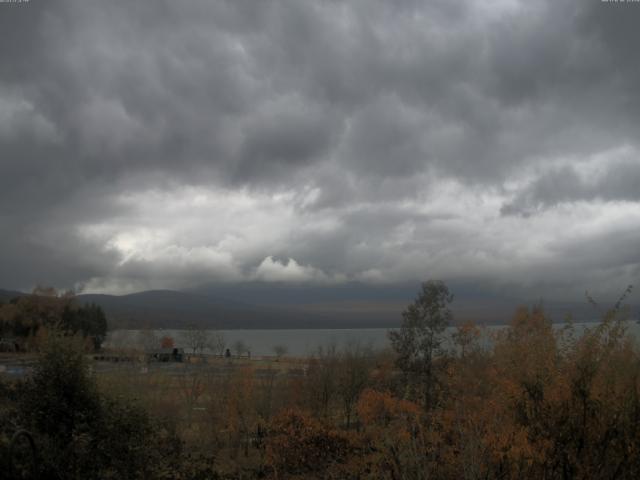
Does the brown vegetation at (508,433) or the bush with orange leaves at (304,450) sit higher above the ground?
the brown vegetation at (508,433)

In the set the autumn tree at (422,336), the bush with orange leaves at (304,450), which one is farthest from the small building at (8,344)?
the bush with orange leaves at (304,450)

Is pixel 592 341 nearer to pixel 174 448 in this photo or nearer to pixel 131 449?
pixel 131 449

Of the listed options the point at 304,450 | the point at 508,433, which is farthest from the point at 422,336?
the point at 508,433

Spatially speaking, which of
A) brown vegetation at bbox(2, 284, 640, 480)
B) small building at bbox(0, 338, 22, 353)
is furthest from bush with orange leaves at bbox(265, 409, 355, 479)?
small building at bbox(0, 338, 22, 353)

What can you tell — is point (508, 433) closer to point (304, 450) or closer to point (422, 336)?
point (304, 450)

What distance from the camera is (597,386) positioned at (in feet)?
42.8

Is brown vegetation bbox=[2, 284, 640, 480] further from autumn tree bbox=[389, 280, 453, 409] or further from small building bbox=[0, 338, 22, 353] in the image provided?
small building bbox=[0, 338, 22, 353]

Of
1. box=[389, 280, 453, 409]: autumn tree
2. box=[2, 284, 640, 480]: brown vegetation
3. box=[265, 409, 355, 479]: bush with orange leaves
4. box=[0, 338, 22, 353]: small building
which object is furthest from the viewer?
box=[0, 338, 22, 353]: small building

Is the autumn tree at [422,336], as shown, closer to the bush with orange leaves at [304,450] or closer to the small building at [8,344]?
the bush with orange leaves at [304,450]

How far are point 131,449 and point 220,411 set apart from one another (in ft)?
56.5

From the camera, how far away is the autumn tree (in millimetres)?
32969

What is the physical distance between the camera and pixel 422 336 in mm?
33188

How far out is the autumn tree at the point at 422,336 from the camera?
33.0 metres

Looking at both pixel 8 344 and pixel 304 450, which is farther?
pixel 8 344
